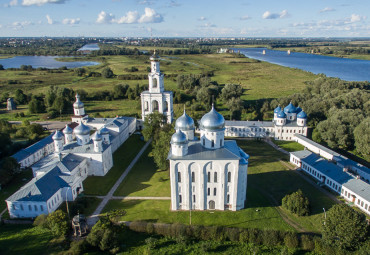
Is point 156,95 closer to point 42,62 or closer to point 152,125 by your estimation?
point 152,125

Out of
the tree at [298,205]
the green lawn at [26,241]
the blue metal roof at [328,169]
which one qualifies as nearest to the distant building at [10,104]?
the green lawn at [26,241]

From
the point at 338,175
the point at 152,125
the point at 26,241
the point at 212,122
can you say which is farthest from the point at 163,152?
the point at 338,175

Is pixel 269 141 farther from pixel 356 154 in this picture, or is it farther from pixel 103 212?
pixel 103 212

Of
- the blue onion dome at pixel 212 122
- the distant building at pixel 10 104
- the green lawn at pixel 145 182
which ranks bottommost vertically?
the green lawn at pixel 145 182

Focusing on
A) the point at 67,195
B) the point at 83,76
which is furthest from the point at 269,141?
the point at 83,76

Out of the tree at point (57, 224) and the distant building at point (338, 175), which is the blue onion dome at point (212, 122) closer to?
the distant building at point (338, 175)
